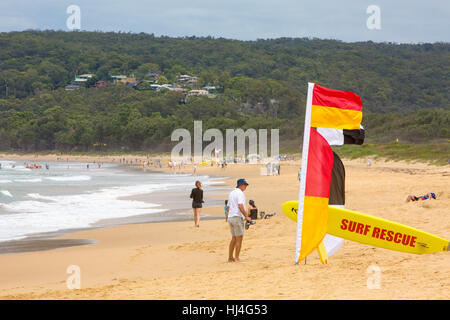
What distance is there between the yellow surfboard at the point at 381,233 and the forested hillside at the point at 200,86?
44.9 meters

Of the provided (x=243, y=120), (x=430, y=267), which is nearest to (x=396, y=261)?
(x=430, y=267)

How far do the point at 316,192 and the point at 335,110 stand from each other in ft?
3.36

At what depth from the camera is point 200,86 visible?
141 meters

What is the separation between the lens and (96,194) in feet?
82.2

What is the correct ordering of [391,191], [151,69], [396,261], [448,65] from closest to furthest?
1. [396,261]
2. [391,191]
3. [448,65]
4. [151,69]

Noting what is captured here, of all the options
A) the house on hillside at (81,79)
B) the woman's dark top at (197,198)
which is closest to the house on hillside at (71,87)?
the house on hillside at (81,79)

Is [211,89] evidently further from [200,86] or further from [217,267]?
[217,267]

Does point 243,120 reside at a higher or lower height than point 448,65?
lower

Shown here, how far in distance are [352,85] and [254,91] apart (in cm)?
2569

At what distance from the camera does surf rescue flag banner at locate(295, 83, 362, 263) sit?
267 inches

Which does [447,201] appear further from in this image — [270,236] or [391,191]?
[391,191]

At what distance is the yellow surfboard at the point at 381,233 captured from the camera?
7.38 meters

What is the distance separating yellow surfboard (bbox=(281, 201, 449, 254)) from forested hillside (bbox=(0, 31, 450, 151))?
44906 mm

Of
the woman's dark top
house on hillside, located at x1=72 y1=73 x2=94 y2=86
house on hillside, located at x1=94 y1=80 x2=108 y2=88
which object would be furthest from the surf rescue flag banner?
house on hillside, located at x1=72 y1=73 x2=94 y2=86
